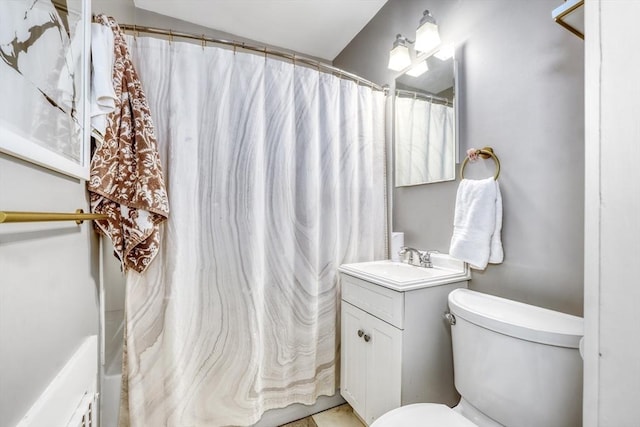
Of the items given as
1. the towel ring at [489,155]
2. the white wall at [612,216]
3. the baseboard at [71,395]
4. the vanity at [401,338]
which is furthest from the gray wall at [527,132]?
the baseboard at [71,395]

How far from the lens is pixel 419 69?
5.10 ft

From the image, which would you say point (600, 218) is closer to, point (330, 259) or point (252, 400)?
point (330, 259)

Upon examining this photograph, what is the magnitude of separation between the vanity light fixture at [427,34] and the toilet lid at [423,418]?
5.58 ft

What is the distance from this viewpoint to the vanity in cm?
111

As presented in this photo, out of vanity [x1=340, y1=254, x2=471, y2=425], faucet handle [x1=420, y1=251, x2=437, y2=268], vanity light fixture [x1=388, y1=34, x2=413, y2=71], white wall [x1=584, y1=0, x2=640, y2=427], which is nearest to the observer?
white wall [x1=584, y1=0, x2=640, y2=427]

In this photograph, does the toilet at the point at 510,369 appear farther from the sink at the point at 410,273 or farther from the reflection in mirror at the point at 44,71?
the reflection in mirror at the point at 44,71

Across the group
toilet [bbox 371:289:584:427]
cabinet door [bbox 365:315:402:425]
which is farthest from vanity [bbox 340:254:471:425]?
toilet [bbox 371:289:584:427]

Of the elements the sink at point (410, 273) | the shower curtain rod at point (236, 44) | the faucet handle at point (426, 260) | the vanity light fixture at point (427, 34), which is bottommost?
the sink at point (410, 273)

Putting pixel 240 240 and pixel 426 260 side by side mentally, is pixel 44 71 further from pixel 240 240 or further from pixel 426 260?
pixel 426 260

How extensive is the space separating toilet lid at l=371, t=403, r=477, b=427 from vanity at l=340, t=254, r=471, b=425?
164 millimetres

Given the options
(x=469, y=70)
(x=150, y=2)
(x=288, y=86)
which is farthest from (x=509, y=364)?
(x=150, y=2)

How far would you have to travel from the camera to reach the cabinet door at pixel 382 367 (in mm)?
1111

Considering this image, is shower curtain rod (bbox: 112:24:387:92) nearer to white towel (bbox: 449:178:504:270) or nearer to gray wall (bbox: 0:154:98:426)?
gray wall (bbox: 0:154:98:426)

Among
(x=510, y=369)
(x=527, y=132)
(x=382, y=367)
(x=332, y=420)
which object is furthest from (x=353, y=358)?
(x=527, y=132)
